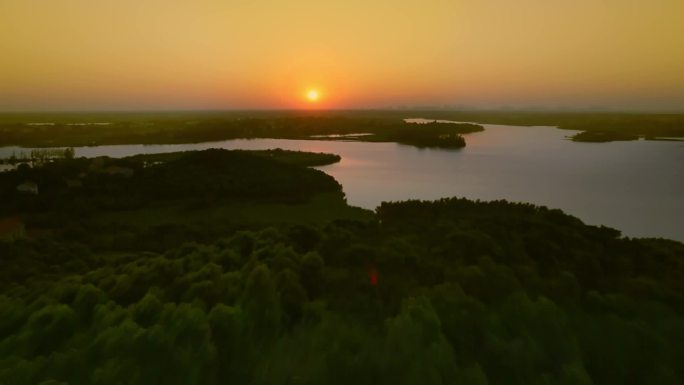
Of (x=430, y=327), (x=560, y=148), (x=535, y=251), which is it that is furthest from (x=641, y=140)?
(x=430, y=327)

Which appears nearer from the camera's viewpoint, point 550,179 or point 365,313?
point 365,313

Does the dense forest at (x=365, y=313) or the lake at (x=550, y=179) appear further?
the lake at (x=550, y=179)

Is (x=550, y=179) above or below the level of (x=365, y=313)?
below

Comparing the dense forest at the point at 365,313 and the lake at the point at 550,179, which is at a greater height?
the dense forest at the point at 365,313

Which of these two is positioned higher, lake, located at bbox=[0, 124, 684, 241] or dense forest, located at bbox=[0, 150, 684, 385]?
dense forest, located at bbox=[0, 150, 684, 385]

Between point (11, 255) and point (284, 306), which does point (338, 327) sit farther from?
point (11, 255)
